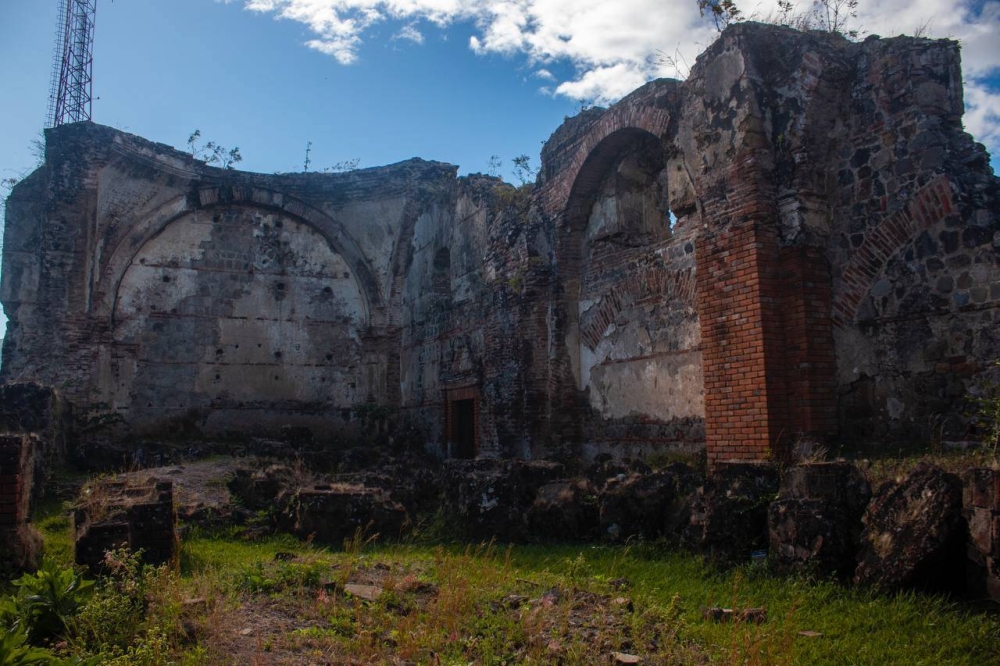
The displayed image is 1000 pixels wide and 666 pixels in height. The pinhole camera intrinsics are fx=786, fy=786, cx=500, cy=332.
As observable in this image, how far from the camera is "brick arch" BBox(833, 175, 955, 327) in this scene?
7.24m

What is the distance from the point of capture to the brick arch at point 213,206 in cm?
1625

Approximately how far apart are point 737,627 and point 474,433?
9.74m

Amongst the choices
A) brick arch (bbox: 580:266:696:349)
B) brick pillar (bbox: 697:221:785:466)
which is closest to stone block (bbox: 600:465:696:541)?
brick pillar (bbox: 697:221:785:466)

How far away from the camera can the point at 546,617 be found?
4828mm

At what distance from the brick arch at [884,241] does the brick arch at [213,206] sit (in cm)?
1237

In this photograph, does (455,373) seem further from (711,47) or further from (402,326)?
(711,47)

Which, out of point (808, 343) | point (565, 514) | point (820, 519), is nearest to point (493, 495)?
point (565, 514)

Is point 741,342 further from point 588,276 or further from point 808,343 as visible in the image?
point 588,276

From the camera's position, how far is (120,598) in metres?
4.71

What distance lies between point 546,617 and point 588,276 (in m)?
7.32

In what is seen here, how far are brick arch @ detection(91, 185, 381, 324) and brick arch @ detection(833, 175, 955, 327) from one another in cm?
1237

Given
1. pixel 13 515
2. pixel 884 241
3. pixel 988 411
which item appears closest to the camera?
pixel 13 515

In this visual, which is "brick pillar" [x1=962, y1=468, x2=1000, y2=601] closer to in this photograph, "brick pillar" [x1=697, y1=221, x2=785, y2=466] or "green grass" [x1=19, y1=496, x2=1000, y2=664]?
"green grass" [x1=19, y1=496, x2=1000, y2=664]

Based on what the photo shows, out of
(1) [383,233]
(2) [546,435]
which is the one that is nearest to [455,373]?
(2) [546,435]
